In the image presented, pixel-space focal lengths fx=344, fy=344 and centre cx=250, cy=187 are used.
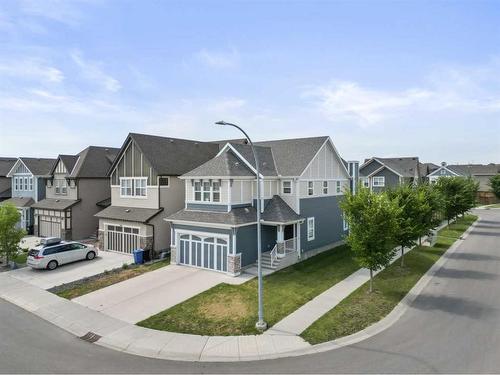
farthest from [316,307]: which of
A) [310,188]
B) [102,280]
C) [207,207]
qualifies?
[102,280]

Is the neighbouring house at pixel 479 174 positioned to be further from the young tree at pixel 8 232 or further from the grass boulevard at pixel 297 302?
the young tree at pixel 8 232

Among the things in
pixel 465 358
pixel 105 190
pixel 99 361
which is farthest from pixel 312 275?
pixel 105 190

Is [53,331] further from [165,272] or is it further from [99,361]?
[165,272]

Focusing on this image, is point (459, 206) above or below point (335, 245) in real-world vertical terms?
above

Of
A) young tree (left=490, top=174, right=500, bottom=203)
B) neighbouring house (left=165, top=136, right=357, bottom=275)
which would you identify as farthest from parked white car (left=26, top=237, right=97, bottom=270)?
young tree (left=490, top=174, right=500, bottom=203)

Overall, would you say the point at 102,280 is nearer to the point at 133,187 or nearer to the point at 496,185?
the point at 133,187

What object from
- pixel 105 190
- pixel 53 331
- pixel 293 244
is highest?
pixel 105 190
